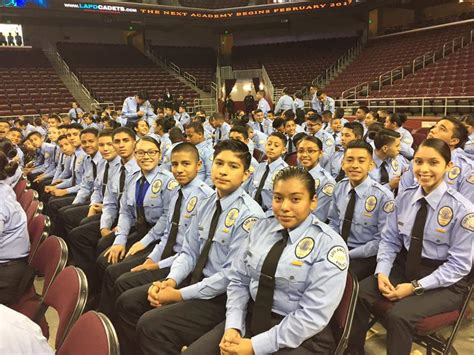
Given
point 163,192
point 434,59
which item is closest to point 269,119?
point 163,192

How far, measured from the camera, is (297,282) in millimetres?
1747

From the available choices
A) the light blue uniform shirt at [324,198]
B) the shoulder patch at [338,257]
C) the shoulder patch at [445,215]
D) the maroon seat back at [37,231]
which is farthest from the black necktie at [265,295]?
the maroon seat back at [37,231]

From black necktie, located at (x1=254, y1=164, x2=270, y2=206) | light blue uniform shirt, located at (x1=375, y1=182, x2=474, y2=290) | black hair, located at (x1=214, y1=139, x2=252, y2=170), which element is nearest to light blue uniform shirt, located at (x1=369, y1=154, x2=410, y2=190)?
black necktie, located at (x1=254, y1=164, x2=270, y2=206)

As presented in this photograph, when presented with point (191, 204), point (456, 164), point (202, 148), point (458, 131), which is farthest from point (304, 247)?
point (202, 148)

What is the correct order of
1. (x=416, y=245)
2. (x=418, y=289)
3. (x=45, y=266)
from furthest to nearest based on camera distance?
1. (x=45, y=266)
2. (x=416, y=245)
3. (x=418, y=289)

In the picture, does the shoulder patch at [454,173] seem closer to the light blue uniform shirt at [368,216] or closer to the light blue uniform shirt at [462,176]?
the light blue uniform shirt at [462,176]

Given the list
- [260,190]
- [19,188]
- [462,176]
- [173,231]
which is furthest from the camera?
[19,188]

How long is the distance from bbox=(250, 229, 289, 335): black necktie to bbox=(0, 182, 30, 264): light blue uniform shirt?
1731 mm

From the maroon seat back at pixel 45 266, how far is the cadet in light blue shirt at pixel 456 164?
240 centimetres

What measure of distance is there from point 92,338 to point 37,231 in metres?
1.63

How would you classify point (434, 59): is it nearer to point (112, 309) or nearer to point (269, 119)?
point (269, 119)

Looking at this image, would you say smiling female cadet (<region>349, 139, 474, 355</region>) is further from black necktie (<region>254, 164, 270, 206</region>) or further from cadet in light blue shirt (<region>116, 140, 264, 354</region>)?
black necktie (<region>254, 164, 270, 206</region>)

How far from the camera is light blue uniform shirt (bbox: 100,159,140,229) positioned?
355cm

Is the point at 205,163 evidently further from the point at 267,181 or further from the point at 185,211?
the point at 185,211
